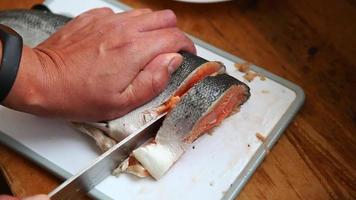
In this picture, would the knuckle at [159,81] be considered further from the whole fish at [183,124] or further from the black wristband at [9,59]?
the black wristband at [9,59]

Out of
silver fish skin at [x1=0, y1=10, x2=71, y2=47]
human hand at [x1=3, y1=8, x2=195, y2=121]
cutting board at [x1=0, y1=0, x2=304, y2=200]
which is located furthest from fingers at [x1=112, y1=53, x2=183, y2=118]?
silver fish skin at [x1=0, y1=10, x2=71, y2=47]

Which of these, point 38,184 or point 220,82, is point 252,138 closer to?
point 220,82

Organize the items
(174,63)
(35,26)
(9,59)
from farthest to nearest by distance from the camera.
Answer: (35,26)
(174,63)
(9,59)

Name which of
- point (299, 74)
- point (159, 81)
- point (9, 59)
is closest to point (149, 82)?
point (159, 81)

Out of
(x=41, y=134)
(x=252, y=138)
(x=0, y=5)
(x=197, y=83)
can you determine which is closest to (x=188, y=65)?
(x=197, y=83)

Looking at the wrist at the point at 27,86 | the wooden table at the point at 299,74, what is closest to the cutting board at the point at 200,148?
the wooden table at the point at 299,74

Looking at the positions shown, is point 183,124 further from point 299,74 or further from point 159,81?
point 299,74
